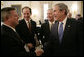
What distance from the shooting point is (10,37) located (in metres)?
2.31

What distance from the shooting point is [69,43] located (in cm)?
246

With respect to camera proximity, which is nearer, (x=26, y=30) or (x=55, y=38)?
(x=55, y=38)

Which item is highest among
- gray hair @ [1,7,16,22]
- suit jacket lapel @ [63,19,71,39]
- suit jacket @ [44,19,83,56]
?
gray hair @ [1,7,16,22]

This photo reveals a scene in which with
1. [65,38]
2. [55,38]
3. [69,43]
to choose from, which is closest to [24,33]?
[55,38]

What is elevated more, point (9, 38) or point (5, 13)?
point (5, 13)

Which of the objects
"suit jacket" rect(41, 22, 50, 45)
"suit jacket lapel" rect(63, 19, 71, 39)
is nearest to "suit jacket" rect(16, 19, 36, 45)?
"suit jacket" rect(41, 22, 50, 45)

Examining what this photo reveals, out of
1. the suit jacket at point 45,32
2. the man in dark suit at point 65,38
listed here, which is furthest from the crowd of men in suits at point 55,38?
the suit jacket at point 45,32

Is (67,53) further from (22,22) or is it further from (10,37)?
(22,22)

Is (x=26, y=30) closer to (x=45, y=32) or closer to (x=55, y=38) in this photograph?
(x=45, y=32)

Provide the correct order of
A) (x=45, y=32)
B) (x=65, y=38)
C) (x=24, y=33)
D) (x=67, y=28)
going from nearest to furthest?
(x=65, y=38), (x=67, y=28), (x=24, y=33), (x=45, y=32)

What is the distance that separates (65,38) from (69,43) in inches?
5.3

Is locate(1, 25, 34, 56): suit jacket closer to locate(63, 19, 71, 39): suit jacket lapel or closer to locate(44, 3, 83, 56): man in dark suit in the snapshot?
locate(44, 3, 83, 56): man in dark suit

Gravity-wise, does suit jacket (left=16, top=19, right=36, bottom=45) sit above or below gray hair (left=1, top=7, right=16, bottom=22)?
below

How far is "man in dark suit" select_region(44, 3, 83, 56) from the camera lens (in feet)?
7.84
